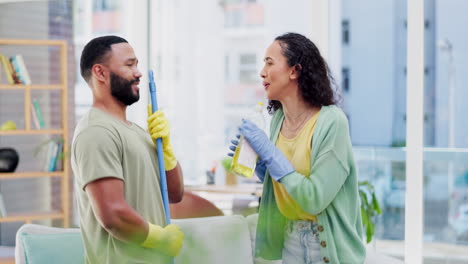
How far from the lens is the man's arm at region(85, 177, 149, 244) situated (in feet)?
4.61

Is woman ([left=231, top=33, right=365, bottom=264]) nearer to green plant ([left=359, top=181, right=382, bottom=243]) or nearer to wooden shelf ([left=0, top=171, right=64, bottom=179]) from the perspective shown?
green plant ([left=359, top=181, right=382, bottom=243])

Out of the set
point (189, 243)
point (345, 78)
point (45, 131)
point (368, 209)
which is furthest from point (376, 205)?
point (45, 131)

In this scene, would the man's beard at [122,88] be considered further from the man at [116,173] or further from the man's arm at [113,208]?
the man's arm at [113,208]

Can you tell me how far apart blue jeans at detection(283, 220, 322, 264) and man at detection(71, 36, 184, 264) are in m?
0.34

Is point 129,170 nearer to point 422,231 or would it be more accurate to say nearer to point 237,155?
point 237,155

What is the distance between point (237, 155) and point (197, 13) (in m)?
3.21

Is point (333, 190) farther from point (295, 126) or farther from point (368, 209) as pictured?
point (368, 209)

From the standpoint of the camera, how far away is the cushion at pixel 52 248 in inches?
85.0

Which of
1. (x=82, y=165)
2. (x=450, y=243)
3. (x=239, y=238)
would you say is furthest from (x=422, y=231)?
(x=82, y=165)

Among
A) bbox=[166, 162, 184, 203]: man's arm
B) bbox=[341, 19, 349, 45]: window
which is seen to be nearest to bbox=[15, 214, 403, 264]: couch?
bbox=[166, 162, 184, 203]: man's arm

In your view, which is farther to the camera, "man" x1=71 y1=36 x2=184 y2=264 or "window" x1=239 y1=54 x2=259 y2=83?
"window" x1=239 y1=54 x2=259 y2=83

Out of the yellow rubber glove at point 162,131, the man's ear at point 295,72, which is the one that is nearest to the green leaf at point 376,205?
the man's ear at point 295,72

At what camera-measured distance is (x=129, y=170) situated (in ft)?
4.90

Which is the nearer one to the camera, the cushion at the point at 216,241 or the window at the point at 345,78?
the cushion at the point at 216,241
